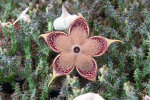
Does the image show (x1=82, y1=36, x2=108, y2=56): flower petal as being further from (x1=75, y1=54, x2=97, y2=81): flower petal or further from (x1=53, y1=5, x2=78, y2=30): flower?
(x1=53, y1=5, x2=78, y2=30): flower

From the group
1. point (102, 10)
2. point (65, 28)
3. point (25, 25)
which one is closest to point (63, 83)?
point (65, 28)

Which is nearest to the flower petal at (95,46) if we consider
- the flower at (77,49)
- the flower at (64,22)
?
the flower at (77,49)

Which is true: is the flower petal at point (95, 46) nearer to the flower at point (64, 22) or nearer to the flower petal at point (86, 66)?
the flower petal at point (86, 66)

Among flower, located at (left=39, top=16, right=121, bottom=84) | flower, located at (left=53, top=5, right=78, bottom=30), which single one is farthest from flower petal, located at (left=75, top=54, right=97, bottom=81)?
flower, located at (left=53, top=5, right=78, bottom=30)

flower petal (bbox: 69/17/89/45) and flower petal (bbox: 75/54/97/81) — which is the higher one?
flower petal (bbox: 69/17/89/45)

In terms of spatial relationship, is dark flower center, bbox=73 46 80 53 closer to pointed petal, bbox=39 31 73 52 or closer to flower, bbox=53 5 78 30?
pointed petal, bbox=39 31 73 52

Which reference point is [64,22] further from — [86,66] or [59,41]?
[86,66]

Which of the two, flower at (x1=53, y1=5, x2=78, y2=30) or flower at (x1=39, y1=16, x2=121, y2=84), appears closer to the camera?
flower at (x1=39, y1=16, x2=121, y2=84)

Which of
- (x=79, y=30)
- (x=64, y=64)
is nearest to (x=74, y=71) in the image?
(x=64, y=64)
